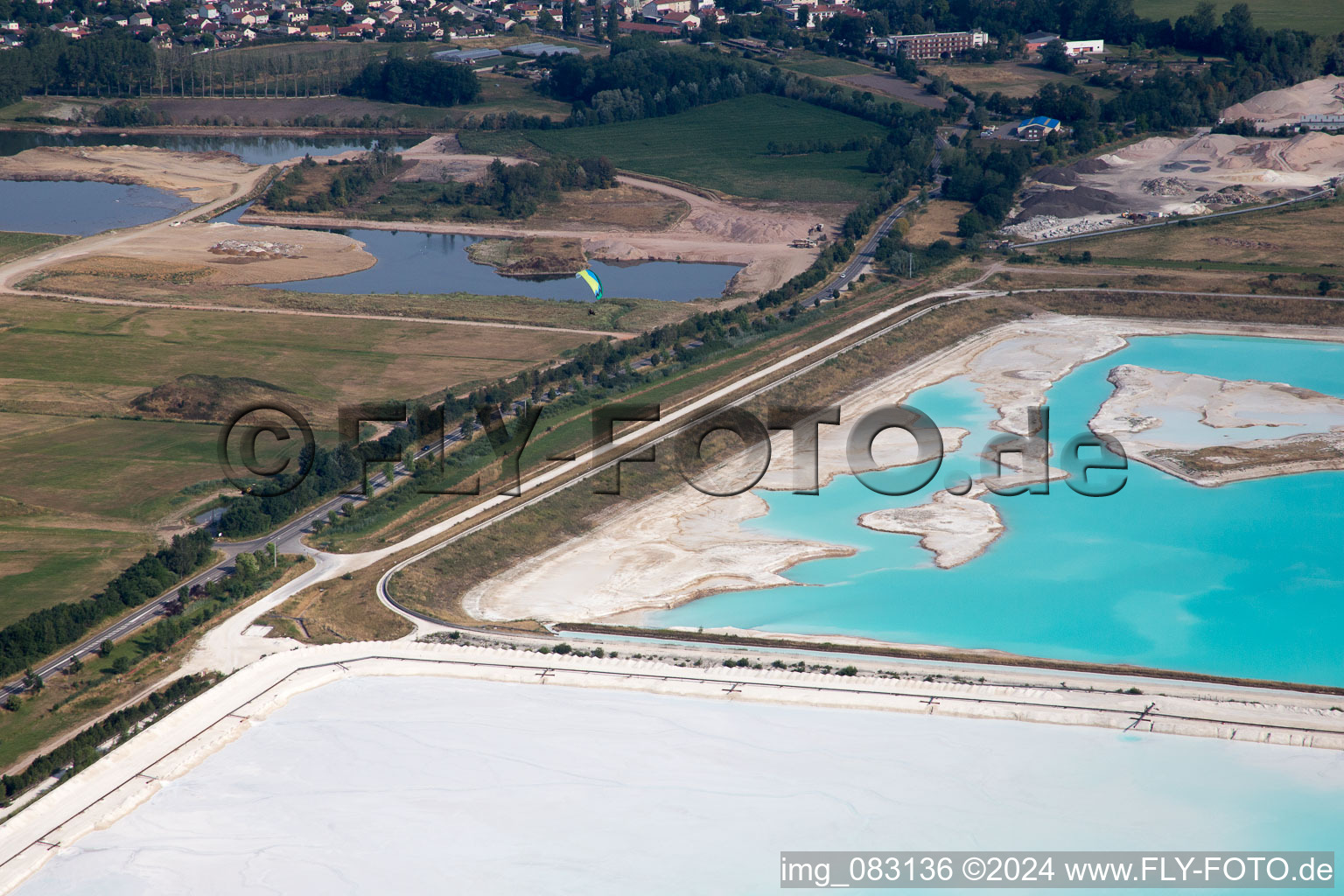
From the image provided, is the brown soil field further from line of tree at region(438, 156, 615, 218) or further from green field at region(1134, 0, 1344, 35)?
green field at region(1134, 0, 1344, 35)

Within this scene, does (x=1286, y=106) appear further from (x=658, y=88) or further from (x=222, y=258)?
(x=222, y=258)

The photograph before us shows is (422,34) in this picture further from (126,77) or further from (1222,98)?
(1222,98)

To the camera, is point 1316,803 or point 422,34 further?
point 422,34

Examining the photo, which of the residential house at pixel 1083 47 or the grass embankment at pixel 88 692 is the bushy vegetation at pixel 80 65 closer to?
the residential house at pixel 1083 47

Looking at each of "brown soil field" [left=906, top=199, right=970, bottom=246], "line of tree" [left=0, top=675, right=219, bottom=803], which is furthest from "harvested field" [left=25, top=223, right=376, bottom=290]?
"line of tree" [left=0, top=675, right=219, bottom=803]

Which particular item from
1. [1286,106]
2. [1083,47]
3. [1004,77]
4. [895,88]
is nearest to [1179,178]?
[1286,106]

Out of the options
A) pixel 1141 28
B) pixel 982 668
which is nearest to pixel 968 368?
pixel 982 668

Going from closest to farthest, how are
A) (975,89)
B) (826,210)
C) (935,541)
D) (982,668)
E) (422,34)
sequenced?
(982,668) < (935,541) < (826,210) < (975,89) < (422,34)
